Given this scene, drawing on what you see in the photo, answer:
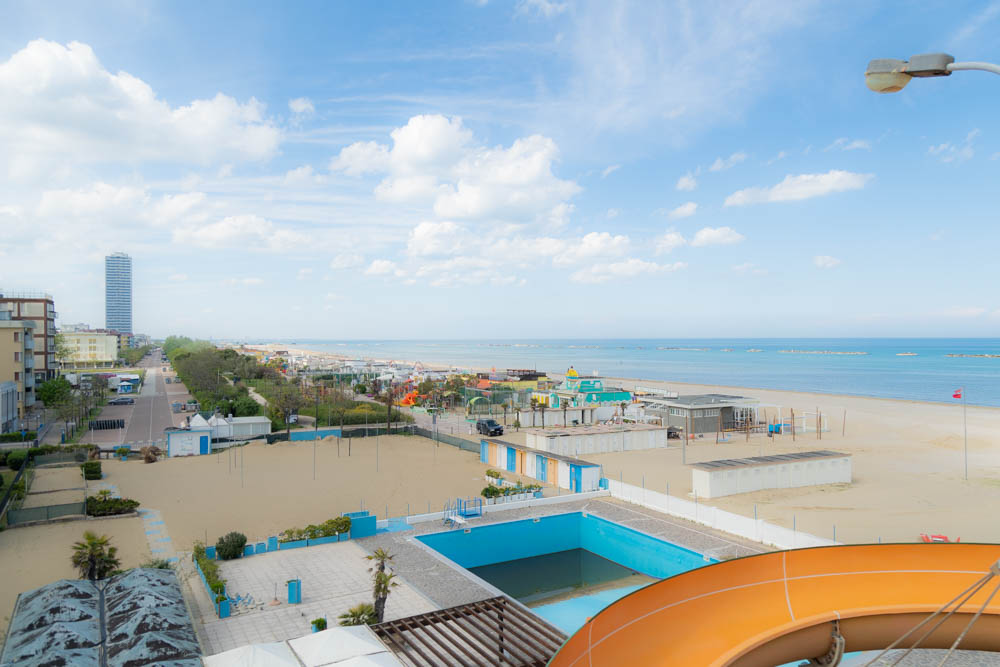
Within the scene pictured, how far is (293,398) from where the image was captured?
4350 centimetres

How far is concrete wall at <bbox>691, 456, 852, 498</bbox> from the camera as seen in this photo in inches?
842

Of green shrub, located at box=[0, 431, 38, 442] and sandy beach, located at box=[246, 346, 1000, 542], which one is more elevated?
green shrub, located at box=[0, 431, 38, 442]

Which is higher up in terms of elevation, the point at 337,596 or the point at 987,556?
the point at 987,556

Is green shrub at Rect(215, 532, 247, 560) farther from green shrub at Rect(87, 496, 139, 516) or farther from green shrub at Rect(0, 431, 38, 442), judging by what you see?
green shrub at Rect(0, 431, 38, 442)

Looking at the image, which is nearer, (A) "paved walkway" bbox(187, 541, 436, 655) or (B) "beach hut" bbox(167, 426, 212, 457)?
(A) "paved walkway" bbox(187, 541, 436, 655)

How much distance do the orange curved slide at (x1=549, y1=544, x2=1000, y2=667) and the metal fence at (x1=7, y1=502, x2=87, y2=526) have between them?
67.1 ft

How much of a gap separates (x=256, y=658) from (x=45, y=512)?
48.5 feet

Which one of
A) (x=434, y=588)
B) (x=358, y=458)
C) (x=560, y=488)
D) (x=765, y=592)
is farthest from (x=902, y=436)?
(x=765, y=592)

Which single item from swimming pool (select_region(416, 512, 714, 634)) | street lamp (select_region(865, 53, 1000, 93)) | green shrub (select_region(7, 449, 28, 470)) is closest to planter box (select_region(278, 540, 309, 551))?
swimming pool (select_region(416, 512, 714, 634))

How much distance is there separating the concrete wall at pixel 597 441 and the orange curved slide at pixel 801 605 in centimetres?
2245

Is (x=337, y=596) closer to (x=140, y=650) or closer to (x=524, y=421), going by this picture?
(x=140, y=650)

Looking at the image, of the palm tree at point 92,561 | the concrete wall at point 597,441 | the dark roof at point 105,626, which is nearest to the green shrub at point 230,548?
the palm tree at point 92,561

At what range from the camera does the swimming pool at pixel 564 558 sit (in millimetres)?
16234

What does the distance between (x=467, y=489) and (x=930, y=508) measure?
52.2 ft
